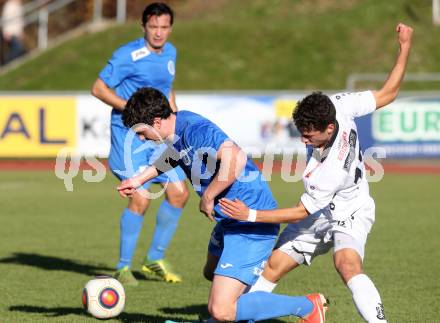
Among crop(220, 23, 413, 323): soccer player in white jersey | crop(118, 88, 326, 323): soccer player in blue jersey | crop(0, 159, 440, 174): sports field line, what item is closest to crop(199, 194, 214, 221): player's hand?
crop(118, 88, 326, 323): soccer player in blue jersey

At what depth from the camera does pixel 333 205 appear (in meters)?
6.18

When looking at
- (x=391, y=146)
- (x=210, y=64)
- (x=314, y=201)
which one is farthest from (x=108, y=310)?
(x=210, y=64)

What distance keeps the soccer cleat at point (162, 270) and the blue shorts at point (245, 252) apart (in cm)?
236

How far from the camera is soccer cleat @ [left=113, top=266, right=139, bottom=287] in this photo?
326 inches

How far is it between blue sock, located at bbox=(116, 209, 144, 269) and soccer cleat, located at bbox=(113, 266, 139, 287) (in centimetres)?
7

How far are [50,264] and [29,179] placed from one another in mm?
9378

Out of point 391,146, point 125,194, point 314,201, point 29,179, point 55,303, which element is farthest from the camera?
point 391,146

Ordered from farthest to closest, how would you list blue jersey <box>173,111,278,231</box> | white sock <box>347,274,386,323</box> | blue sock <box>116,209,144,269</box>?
blue sock <box>116,209,144,269</box>
blue jersey <box>173,111,278,231</box>
white sock <box>347,274,386,323</box>

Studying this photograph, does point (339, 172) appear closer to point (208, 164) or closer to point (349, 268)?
point (349, 268)

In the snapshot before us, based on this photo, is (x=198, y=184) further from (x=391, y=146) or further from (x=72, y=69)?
(x=72, y=69)

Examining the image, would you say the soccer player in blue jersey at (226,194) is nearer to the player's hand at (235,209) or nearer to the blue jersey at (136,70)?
the player's hand at (235,209)

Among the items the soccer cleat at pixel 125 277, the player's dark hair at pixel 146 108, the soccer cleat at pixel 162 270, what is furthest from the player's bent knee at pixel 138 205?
the player's dark hair at pixel 146 108

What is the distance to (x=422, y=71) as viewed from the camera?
26.8m

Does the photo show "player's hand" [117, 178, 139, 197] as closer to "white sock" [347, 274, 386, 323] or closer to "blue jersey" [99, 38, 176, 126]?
"white sock" [347, 274, 386, 323]
